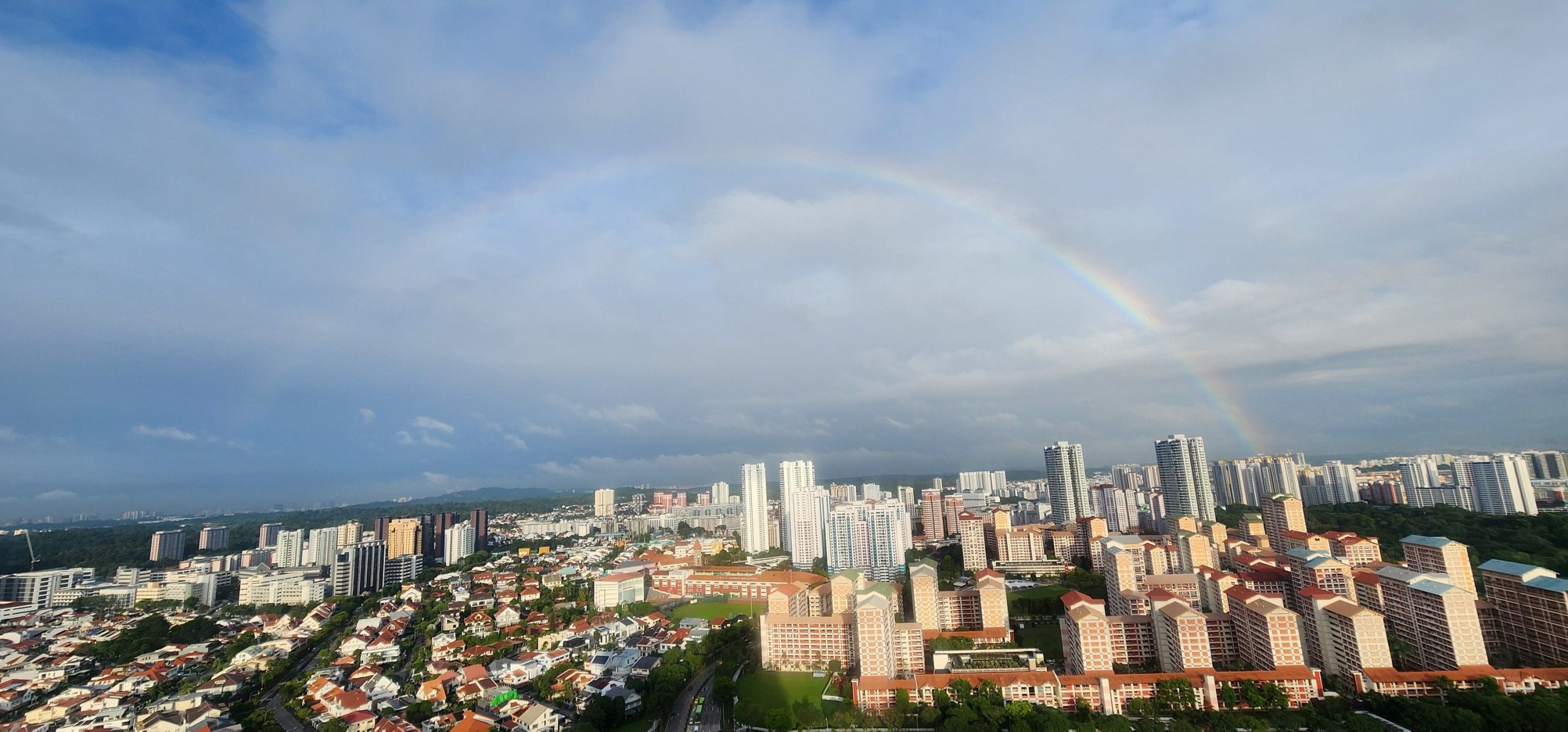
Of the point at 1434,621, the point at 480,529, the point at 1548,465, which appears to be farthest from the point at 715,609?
the point at 1548,465

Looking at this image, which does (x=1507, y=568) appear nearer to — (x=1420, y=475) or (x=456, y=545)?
(x=1420, y=475)

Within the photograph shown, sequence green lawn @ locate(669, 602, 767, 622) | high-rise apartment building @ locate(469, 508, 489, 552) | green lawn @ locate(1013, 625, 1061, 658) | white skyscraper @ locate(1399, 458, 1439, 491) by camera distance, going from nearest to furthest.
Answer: green lawn @ locate(1013, 625, 1061, 658) < green lawn @ locate(669, 602, 767, 622) < white skyscraper @ locate(1399, 458, 1439, 491) < high-rise apartment building @ locate(469, 508, 489, 552)

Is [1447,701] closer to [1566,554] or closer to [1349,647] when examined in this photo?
[1349,647]

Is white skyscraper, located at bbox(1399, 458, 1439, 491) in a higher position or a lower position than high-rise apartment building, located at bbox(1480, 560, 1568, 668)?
higher

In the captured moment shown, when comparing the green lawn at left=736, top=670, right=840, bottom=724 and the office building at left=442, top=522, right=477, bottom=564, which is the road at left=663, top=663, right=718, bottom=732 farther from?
the office building at left=442, top=522, right=477, bottom=564

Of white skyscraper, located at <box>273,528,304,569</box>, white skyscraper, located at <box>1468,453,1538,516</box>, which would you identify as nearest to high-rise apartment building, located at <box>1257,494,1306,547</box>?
white skyscraper, located at <box>1468,453,1538,516</box>

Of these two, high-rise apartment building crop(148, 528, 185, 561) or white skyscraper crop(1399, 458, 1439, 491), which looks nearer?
white skyscraper crop(1399, 458, 1439, 491)
